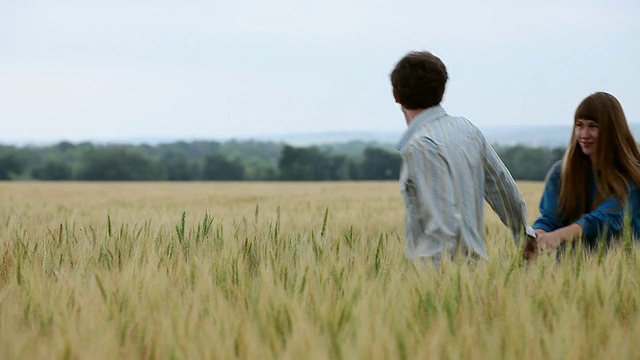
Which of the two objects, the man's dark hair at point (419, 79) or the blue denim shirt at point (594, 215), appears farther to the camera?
the blue denim shirt at point (594, 215)

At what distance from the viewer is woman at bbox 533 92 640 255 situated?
3.62 metres

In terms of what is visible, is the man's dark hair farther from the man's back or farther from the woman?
the woman

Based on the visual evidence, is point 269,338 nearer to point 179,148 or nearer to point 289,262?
point 289,262

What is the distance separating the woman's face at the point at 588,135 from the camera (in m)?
3.71

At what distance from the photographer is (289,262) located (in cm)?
281

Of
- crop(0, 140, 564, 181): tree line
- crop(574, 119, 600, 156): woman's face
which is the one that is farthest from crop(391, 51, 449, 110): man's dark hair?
→ crop(0, 140, 564, 181): tree line

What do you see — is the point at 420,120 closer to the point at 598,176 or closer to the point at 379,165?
the point at 598,176

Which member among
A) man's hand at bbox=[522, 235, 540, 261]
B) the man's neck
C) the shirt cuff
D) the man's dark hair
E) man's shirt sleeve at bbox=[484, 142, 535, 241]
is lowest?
man's hand at bbox=[522, 235, 540, 261]

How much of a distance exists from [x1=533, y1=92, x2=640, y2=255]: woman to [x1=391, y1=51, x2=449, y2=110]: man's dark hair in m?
0.86

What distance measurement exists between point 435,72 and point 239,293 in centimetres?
117

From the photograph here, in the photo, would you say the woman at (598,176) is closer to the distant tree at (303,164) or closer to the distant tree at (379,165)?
the distant tree at (379,165)

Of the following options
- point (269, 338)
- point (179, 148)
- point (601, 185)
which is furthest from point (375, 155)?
point (269, 338)

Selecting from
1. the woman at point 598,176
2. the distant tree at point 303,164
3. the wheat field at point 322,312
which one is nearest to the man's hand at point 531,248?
the woman at point 598,176

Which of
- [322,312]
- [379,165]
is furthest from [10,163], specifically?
[322,312]
